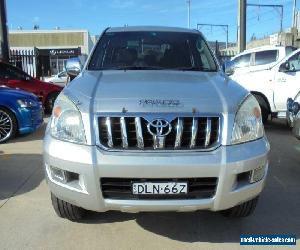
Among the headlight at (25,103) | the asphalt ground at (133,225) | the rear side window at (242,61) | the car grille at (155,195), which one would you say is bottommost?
the asphalt ground at (133,225)

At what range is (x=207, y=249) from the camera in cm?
370

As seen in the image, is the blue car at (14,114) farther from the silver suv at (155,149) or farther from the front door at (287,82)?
the front door at (287,82)

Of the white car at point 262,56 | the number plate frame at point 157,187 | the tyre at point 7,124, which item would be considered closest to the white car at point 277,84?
the white car at point 262,56

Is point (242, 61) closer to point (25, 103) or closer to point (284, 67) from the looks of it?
point (284, 67)

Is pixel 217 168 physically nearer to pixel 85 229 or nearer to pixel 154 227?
pixel 154 227

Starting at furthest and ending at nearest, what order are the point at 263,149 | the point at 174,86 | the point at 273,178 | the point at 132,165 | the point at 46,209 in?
the point at 273,178 < the point at 46,209 < the point at 174,86 < the point at 263,149 < the point at 132,165

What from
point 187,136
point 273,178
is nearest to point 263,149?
point 187,136

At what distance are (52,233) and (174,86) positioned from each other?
65.1 inches

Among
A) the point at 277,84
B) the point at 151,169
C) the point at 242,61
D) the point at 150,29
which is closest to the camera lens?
the point at 151,169

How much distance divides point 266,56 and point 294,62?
3235mm

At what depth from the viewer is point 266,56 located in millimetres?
12648

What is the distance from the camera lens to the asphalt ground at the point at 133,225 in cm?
380

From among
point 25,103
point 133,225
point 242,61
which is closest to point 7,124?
point 25,103

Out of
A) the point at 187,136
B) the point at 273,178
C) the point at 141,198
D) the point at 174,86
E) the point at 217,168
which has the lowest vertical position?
the point at 273,178
